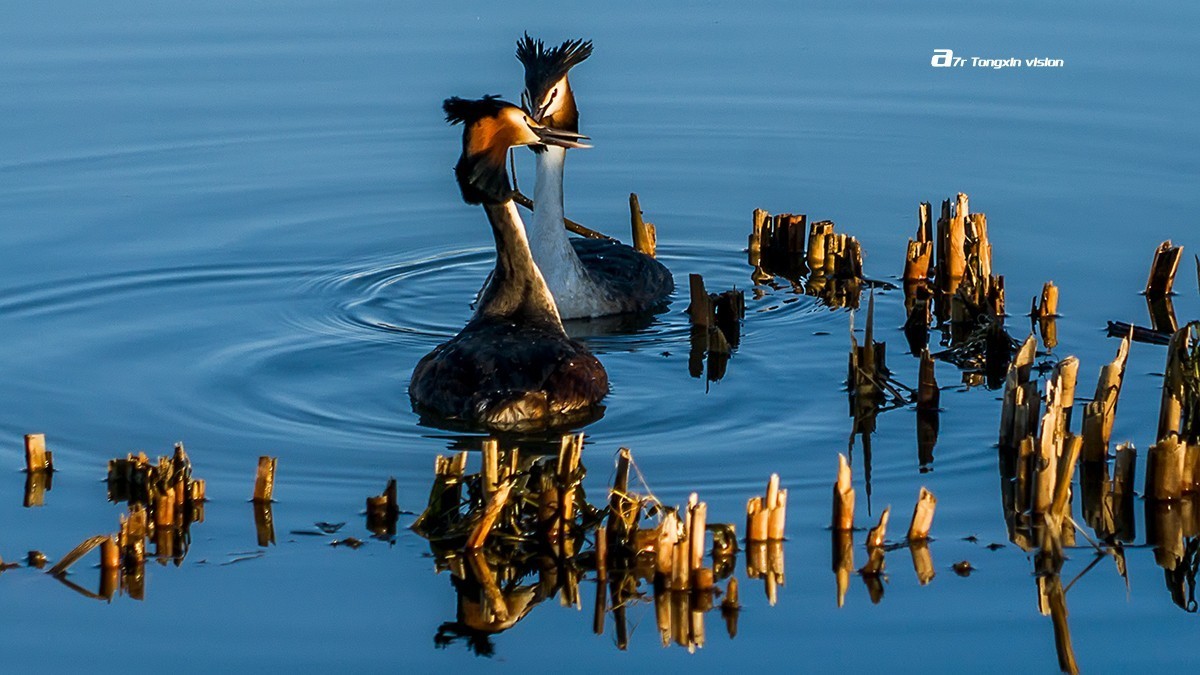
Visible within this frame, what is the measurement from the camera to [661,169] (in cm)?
1595

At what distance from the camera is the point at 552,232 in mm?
12750

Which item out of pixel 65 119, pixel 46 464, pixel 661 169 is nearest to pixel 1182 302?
pixel 661 169

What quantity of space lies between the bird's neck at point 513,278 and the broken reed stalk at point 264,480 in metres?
2.38

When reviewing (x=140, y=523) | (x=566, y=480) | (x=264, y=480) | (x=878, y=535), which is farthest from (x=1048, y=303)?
(x=140, y=523)

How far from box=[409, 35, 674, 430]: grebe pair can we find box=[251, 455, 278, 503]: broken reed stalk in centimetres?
154

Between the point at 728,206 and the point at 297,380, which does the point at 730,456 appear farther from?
the point at 728,206

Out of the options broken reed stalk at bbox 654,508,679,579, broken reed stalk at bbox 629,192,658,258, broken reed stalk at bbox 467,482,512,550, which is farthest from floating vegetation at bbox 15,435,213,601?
broken reed stalk at bbox 629,192,658,258

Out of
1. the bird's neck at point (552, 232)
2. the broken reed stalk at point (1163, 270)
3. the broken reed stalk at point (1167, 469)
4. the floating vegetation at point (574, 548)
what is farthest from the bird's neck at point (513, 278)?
the broken reed stalk at point (1163, 270)

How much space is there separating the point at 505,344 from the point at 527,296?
0.77 meters

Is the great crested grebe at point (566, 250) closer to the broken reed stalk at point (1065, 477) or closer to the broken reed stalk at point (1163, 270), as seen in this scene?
the broken reed stalk at point (1163, 270)

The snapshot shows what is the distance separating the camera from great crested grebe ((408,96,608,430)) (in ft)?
33.1

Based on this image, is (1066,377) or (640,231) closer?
(1066,377)

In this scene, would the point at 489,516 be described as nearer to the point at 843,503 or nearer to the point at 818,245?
the point at 843,503

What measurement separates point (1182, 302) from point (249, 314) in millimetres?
6103
